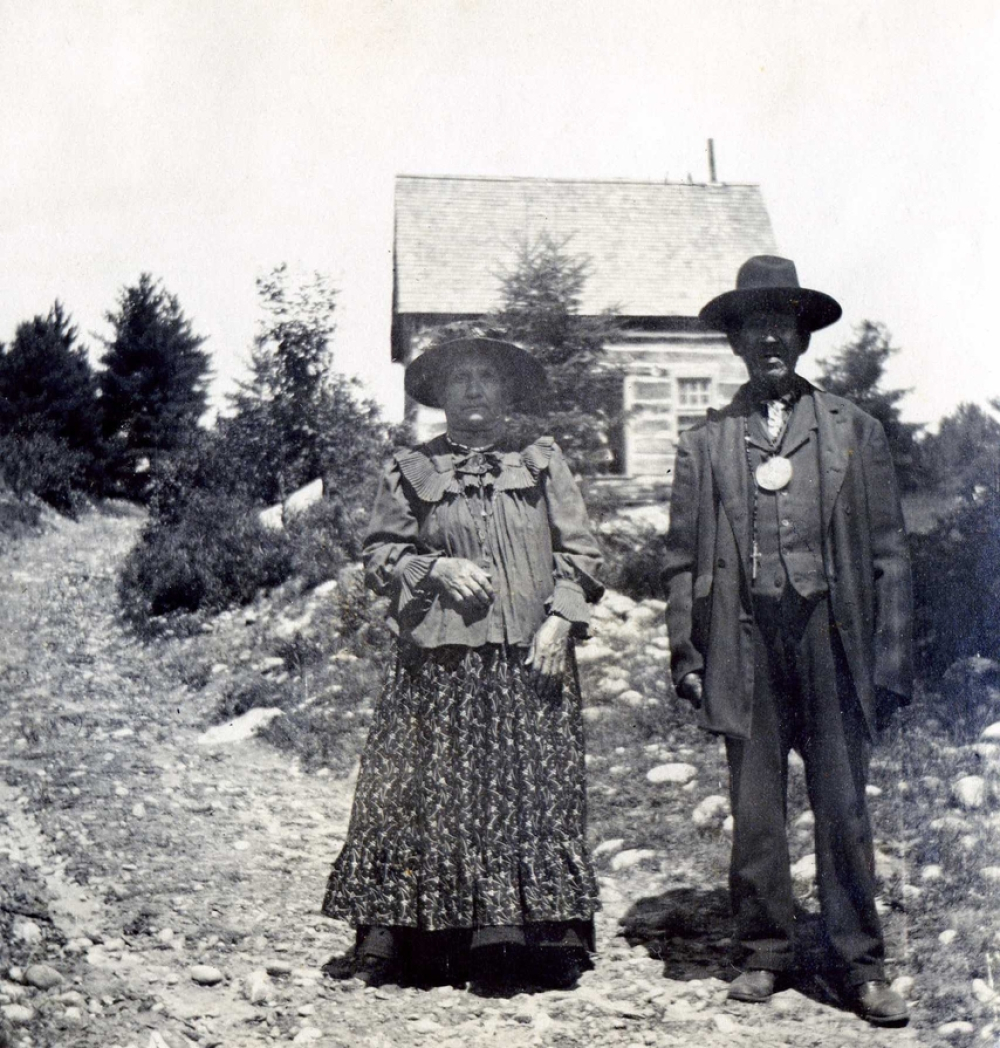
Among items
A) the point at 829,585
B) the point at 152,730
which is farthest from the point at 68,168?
the point at 829,585

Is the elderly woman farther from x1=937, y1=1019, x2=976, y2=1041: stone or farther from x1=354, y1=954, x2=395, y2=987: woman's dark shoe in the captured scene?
x1=937, y1=1019, x2=976, y2=1041: stone

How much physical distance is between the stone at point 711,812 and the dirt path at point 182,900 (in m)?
0.47

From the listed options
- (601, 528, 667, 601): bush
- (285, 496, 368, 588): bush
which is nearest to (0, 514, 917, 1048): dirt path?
(285, 496, 368, 588): bush

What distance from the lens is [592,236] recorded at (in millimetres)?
11602

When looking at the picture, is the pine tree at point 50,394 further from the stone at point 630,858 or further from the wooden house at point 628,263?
the wooden house at point 628,263

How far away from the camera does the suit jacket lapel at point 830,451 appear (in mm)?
2732

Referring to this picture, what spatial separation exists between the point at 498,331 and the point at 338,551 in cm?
236

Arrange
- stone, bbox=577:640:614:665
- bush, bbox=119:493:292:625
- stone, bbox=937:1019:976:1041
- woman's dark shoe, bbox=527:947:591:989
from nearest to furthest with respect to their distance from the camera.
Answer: stone, bbox=937:1019:976:1041 → woman's dark shoe, bbox=527:947:591:989 → stone, bbox=577:640:614:665 → bush, bbox=119:493:292:625

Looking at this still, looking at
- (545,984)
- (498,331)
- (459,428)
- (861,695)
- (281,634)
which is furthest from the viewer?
(498,331)

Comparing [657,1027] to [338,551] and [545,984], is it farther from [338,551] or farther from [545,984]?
[338,551]

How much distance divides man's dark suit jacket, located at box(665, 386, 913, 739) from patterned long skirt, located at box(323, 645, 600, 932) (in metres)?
0.49

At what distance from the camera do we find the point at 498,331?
26.7ft

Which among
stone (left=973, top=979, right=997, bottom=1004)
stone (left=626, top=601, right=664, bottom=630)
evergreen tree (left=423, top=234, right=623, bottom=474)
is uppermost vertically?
evergreen tree (left=423, top=234, right=623, bottom=474)

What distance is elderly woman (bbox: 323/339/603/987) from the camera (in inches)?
112
